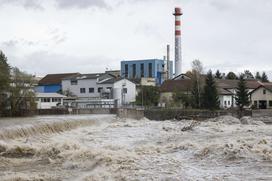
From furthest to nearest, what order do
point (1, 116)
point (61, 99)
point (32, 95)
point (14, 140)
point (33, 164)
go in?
1. point (61, 99)
2. point (32, 95)
3. point (1, 116)
4. point (14, 140)
5. point (33, 164)

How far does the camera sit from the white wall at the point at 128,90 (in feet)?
263

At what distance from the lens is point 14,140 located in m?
25.1

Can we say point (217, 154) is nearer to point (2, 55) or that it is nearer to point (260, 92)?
point (2, 55)

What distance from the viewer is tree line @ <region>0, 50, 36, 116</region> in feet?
162

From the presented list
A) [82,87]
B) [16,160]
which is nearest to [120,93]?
[82,87]

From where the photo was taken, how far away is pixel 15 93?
5041cm

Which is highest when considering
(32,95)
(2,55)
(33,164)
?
(2,55)

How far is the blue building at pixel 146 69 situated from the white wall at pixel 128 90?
20707 millimetres

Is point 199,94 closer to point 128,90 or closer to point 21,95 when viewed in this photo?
point 128,90

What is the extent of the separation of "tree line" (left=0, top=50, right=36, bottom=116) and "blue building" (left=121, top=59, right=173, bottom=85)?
53992 mm

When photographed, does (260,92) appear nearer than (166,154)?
No

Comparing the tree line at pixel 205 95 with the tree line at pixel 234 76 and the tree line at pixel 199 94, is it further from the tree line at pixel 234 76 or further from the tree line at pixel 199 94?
the tree line at pixel 234 76

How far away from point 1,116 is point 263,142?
1316 inches

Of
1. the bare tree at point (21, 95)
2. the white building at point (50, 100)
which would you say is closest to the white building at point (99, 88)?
the white building at point (50, 100)
